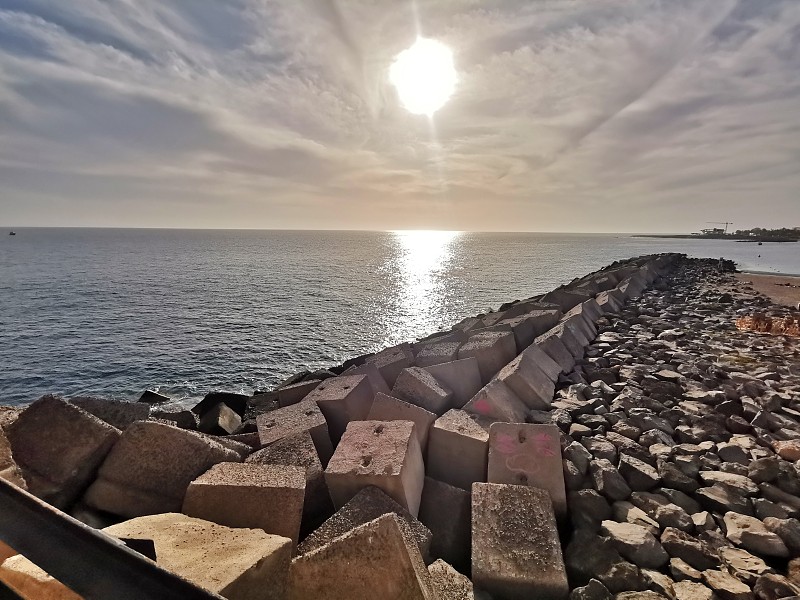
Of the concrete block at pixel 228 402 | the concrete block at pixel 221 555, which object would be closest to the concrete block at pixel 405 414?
the concrete block at pixel 221 555

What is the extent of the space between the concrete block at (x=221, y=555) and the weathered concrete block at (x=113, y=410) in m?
2.62

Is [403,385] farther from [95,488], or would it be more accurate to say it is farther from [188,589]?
[188,589]

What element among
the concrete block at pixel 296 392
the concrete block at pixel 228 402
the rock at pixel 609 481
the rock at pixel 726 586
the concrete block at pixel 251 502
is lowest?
the concrete block at pixel 228 402

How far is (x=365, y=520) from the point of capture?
2.77 metres

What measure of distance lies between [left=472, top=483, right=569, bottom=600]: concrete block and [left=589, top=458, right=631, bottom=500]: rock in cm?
82

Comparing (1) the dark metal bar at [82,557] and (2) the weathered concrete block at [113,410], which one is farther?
(2) the weathered concrete block at [113,410]

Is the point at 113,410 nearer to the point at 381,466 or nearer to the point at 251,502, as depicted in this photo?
the point at 251,502

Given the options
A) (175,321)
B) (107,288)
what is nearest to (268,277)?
(107,288)

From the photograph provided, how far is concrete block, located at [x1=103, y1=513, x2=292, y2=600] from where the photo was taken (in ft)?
6.38

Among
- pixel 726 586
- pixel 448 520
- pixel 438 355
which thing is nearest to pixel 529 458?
pixel 448 520

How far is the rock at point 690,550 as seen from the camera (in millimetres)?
2842

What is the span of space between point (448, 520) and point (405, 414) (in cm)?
111

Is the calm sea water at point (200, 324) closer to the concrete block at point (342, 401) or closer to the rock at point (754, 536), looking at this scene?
the concrete block at point (342, 401)

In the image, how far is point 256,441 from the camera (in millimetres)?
4562
